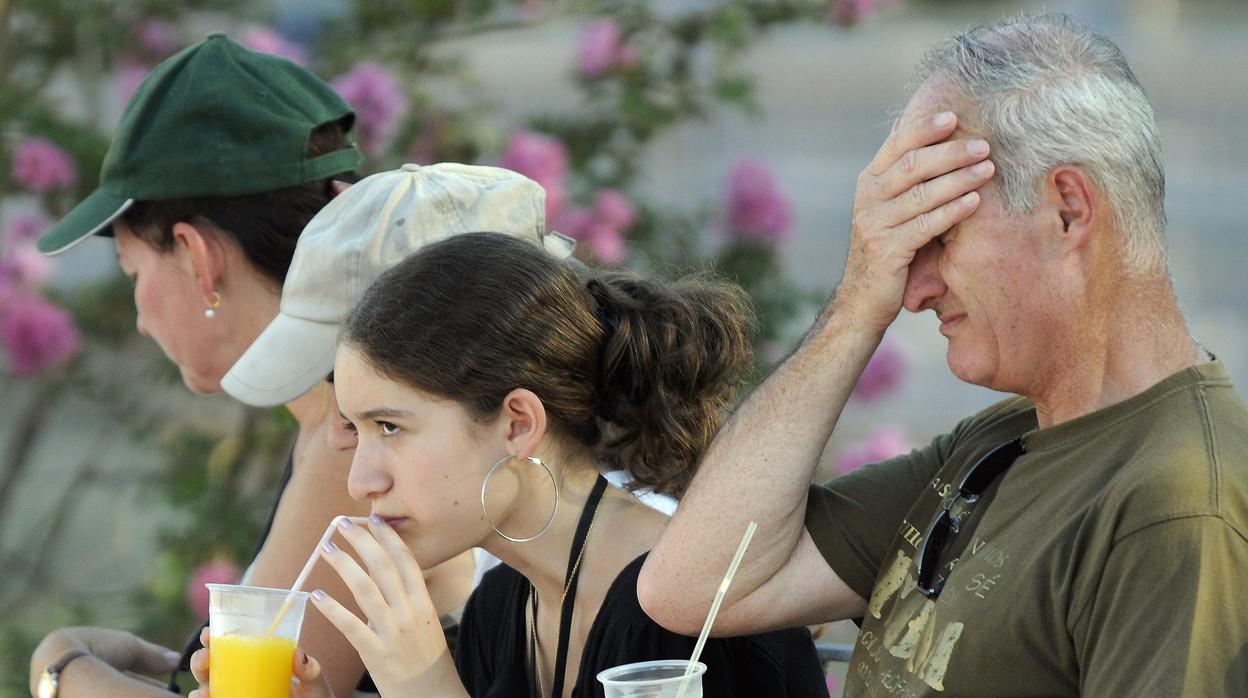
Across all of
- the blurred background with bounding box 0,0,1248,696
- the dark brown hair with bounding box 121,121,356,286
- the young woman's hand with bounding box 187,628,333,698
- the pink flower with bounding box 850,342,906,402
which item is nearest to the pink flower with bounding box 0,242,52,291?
the blurred background with bounding box 0,0,1248,696

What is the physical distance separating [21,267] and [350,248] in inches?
102

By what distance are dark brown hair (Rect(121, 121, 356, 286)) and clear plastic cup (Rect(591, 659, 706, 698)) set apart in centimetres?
142

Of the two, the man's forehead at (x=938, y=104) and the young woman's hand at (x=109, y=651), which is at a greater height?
the man's forehead at (x=938, y=104)

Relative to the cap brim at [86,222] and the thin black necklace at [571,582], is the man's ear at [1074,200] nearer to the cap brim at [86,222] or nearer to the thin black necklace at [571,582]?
the thin black necklace at [571,582]

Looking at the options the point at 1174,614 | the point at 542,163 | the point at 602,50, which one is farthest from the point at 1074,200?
the point at 602,50

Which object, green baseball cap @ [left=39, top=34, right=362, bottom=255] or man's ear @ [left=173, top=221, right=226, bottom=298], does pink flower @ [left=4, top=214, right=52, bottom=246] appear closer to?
green baseball cap @ [left=39, top=34, right=362, bottom=255]

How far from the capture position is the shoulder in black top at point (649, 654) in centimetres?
240

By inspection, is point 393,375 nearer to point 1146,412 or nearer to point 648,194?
point 1146,412

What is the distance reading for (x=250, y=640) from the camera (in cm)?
230

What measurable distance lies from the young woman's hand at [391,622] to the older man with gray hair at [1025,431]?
0.32 meters

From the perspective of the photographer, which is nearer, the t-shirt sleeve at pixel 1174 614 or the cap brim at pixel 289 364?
the t-shirt sleeve at pixel 1174 614

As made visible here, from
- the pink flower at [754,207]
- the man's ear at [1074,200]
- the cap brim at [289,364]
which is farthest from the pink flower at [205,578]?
the man's ear at [1074,200]

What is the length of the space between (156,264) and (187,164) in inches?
9.0

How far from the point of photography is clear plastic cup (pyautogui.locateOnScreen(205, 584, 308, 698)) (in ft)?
7.53
